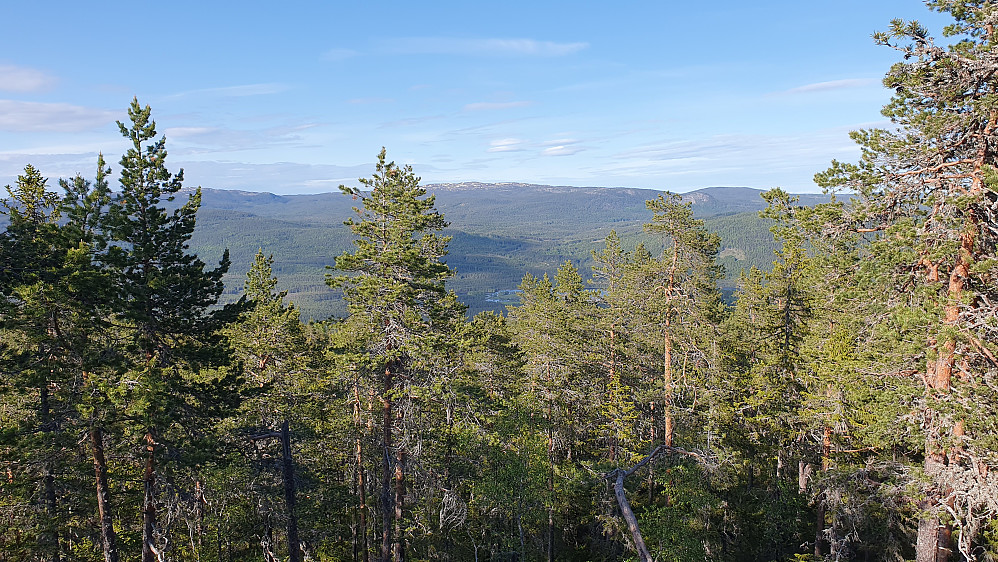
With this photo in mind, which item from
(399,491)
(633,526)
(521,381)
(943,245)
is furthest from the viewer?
(521,381)

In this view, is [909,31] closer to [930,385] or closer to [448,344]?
[930,385]

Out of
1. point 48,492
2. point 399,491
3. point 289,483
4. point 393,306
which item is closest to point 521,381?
point 399,491

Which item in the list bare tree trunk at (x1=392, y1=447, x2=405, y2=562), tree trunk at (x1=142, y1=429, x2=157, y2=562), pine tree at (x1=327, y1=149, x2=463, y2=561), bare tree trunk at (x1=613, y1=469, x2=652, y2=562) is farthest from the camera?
bare tree trunk at (x1=392, y1=447, x2=405, y2=562)

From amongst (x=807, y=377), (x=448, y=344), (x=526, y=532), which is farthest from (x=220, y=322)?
(x=807, y=377)

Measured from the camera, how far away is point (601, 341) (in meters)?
25.5

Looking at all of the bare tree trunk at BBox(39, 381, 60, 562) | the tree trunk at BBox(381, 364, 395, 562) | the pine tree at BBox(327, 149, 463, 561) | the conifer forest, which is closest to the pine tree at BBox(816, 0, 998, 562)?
the conifer forest

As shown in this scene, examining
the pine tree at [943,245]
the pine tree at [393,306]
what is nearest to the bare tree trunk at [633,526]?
the pine tree at [943,245]

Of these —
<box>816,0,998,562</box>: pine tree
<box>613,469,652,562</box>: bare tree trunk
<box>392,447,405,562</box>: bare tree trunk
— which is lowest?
<box>392,447,405,562</box>: bare tree trunk

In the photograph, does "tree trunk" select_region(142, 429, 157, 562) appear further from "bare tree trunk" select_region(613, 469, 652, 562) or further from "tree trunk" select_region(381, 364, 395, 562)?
"bare tree trunk" select_region(613, 469, 652, 562)

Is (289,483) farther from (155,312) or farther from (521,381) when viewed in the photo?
(521,381)

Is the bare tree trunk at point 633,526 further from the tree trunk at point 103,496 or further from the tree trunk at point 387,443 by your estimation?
the tree trunk at point 103,496

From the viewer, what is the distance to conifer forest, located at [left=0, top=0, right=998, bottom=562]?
1002 cm

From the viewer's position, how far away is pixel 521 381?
26969 mm

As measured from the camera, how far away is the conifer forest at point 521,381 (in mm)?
10023
